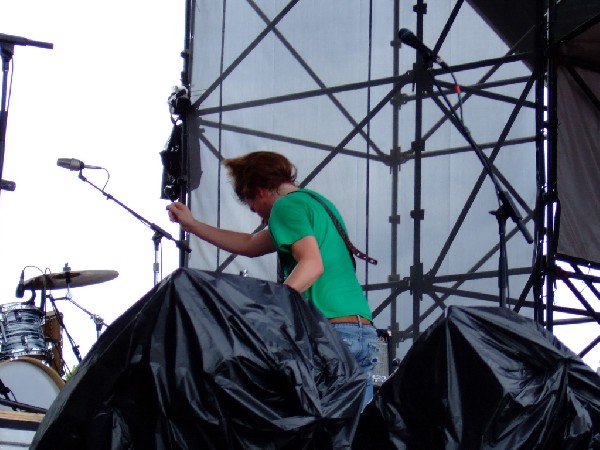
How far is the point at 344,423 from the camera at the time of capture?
7.67 feet

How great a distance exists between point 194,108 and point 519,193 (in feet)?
7.85

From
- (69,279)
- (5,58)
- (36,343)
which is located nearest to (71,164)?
(5,58)

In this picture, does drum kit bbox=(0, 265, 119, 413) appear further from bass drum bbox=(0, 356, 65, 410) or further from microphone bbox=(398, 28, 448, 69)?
microphone bbox=(398, 28, 448, 69)

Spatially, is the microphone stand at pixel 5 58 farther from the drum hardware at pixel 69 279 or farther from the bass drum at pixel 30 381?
the drum hardware at pixel 69 279

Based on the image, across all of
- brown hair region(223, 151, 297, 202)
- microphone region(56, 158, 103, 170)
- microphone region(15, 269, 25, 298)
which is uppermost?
microphone region(56, 158, 103, 170)

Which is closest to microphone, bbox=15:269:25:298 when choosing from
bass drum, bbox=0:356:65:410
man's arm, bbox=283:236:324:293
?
bass drum, bbox=0:356:65:410

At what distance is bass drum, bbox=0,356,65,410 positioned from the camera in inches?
218

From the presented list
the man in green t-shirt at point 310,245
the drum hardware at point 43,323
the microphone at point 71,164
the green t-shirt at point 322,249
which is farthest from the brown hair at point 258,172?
the drum hardware at point 43,323

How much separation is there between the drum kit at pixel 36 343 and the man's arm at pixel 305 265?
82.2 inches

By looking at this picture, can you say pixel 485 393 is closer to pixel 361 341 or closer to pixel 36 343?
pixel 361 341

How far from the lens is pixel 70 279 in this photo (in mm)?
7738

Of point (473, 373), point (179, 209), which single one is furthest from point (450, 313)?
point (179, 209)

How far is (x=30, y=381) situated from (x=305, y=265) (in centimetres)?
330

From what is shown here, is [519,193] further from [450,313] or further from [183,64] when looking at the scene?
[450,313]
